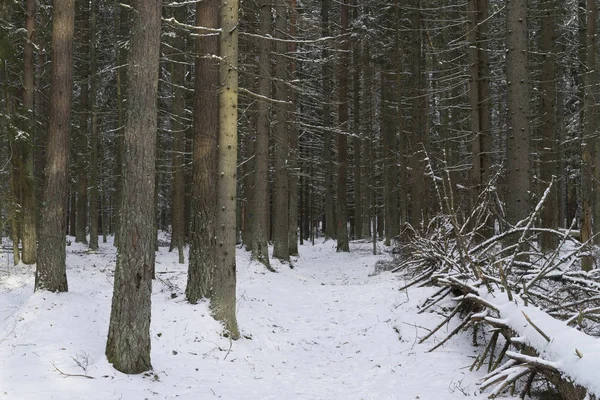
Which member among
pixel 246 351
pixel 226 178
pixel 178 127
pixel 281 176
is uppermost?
pixel 178 127

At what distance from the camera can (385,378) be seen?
6414mm

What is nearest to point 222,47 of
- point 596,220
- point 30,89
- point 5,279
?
point 5,279

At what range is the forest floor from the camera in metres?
5.56

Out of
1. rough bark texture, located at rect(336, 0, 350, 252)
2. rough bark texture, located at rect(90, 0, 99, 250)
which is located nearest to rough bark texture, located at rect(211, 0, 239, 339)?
rough bark texture, located at rect(336, 0, 350, 252)

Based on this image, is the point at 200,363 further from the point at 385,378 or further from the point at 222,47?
the point at 222,47

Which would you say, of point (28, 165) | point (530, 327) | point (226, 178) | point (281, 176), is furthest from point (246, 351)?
point (28, 165)

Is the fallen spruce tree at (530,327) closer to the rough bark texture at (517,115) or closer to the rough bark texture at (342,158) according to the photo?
the rough bark texture at (517,115)

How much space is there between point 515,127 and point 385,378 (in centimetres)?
578

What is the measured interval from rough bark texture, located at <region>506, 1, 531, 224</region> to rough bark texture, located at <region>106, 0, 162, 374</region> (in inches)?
275

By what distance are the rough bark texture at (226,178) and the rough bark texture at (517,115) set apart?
558 centimetres

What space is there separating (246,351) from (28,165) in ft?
38.3

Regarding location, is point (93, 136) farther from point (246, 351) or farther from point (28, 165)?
point (246, 351)

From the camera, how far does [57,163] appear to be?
9.73 meters

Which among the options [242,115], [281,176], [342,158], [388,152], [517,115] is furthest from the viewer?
[388,152]
